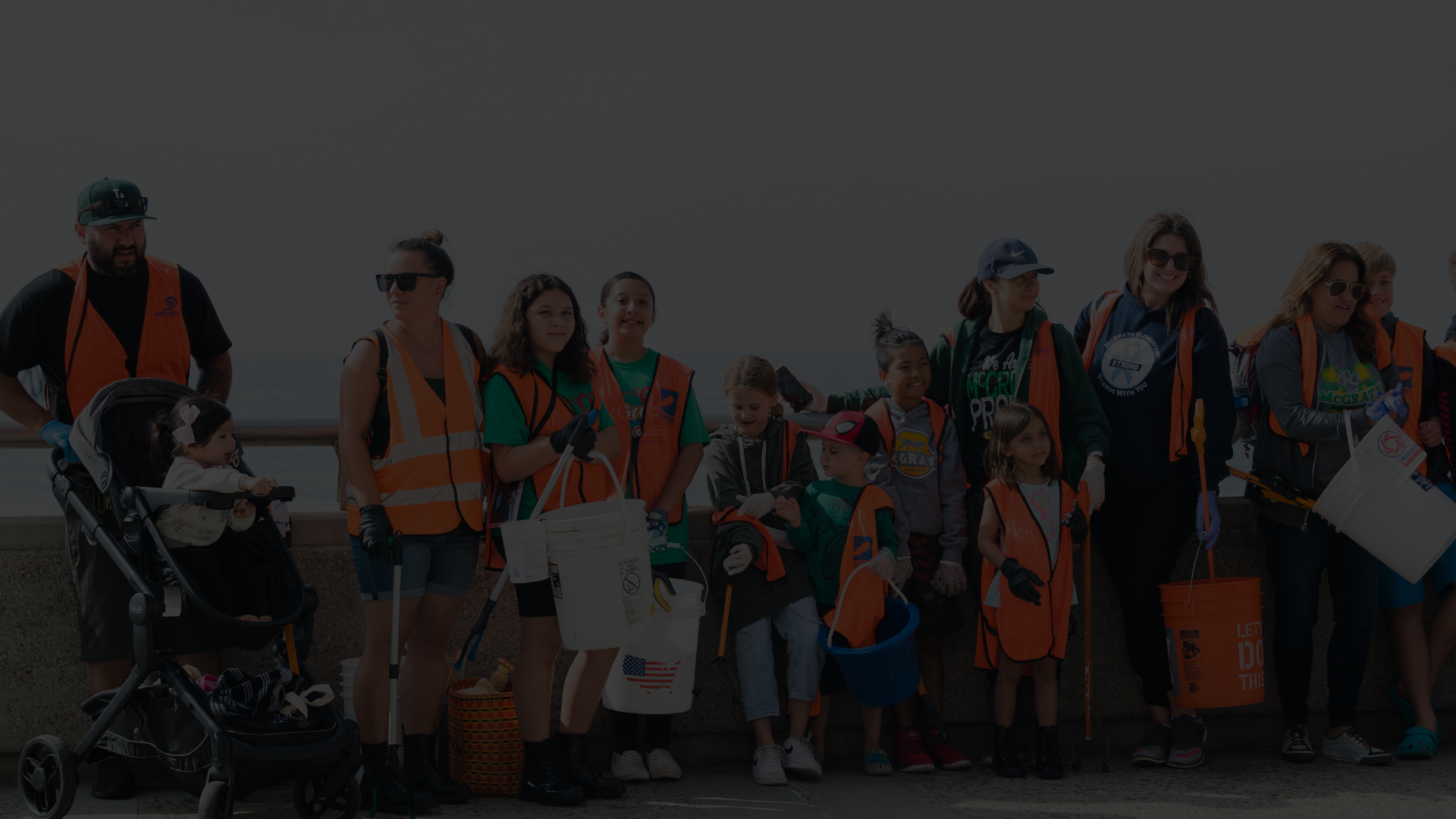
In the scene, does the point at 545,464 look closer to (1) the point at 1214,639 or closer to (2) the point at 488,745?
(2) the point at 488,745

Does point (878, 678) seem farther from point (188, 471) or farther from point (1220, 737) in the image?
point (188, 471)

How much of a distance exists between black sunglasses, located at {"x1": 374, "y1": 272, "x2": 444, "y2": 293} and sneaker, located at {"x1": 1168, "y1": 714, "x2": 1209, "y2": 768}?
11.6 ft

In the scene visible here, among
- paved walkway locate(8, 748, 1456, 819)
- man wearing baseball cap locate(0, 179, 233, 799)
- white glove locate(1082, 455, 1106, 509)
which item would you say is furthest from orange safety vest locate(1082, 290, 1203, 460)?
man wearing baseball cap locate(0, 179, 233, 799)

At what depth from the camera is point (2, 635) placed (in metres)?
4.47

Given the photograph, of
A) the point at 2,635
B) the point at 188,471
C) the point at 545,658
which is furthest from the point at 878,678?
the point at 2,635

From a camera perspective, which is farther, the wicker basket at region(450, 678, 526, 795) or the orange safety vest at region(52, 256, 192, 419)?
the wicker basket at region(450, 678, 526, 795)

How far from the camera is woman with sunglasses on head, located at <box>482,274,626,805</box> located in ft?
13.9

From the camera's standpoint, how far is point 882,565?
15.3 ft

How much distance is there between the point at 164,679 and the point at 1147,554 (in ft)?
12.3

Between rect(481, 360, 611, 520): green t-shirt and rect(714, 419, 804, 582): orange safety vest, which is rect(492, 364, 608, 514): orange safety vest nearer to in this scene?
rect(481, 360, 611, 520): green t-shirt

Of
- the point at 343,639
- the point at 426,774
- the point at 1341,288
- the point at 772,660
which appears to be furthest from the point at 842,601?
the point at 1341,288

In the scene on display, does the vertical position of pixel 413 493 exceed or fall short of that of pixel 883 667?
it exceeds it

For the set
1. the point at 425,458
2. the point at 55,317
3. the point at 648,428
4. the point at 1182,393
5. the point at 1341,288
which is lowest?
the point at 425,458

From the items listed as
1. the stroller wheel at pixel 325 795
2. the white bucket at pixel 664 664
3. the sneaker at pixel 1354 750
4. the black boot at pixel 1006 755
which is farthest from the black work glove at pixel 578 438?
the sneaker at pixel 1354 750
